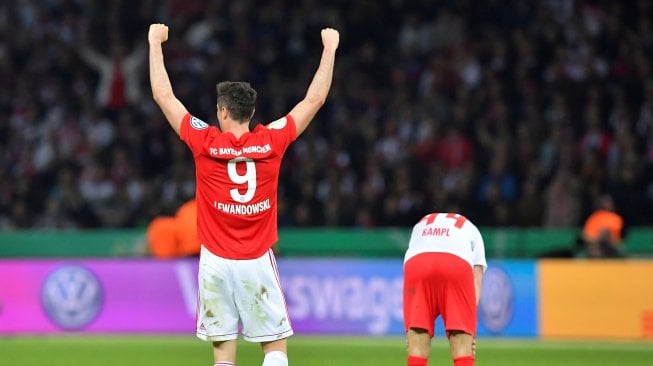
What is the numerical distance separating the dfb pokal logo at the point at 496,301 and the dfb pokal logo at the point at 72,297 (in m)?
4.35

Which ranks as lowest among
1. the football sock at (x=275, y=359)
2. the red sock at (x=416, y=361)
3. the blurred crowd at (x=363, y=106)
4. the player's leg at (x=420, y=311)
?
the red sock at (x=416, y=361)

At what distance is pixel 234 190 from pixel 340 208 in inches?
396

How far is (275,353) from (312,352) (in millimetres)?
6019

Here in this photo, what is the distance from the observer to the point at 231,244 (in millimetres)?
6215

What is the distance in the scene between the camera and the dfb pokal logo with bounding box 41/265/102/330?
14.3m

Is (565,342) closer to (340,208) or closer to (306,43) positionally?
(340,208)

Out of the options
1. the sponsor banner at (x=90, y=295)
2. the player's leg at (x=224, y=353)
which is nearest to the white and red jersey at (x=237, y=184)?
the player's leg at (x=224, y=353)

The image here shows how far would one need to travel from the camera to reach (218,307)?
625cm

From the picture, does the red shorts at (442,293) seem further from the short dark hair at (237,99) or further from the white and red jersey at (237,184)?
the short dark hair at (237,99)

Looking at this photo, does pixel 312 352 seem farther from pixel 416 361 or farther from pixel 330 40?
pixel 330 40

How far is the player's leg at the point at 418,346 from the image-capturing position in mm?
7172

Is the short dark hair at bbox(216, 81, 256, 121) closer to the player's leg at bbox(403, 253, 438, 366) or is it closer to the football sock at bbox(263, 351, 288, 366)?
the football sock at bbox(263, 351, 288, 366)

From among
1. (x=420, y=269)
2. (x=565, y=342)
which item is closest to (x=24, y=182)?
(x=565, y=342)

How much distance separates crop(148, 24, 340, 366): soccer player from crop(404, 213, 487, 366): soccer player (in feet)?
3.77
